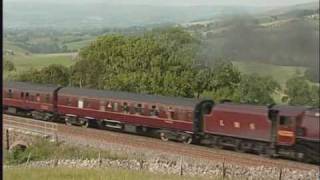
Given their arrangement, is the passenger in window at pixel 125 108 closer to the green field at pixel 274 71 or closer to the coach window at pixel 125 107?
the coach window at pixel 125 107

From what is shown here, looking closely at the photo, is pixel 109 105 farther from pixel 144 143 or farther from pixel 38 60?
pixel 38 60

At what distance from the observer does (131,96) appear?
4582 mm

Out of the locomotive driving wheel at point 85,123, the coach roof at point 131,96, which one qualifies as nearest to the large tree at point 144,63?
the coach roof at point 131,96

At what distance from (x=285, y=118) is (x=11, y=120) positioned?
4373 mm

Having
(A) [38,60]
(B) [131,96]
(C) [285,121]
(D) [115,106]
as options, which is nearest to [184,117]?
(D) [115,106]

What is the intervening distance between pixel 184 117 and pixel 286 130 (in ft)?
5.13

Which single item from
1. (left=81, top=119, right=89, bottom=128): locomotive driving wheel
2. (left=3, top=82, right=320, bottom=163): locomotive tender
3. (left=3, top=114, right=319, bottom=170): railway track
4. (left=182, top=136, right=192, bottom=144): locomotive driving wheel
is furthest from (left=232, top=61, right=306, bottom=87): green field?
(left=81, top=119, right=89, bottom=128): locomotive driving wheel

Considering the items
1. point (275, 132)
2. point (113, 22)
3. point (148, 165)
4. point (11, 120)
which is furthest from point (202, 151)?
point (11, 120)

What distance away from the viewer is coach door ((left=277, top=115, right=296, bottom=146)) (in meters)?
3.98

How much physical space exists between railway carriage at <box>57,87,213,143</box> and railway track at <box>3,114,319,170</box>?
105 millimetres

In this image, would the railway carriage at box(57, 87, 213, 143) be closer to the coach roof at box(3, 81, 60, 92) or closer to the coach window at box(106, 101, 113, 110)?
the coach window at box(106, 101, 113, 110)

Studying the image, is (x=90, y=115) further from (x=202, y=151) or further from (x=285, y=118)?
(x=285, y=118)

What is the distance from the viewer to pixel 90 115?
6.46m

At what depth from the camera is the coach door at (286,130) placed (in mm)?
3977
